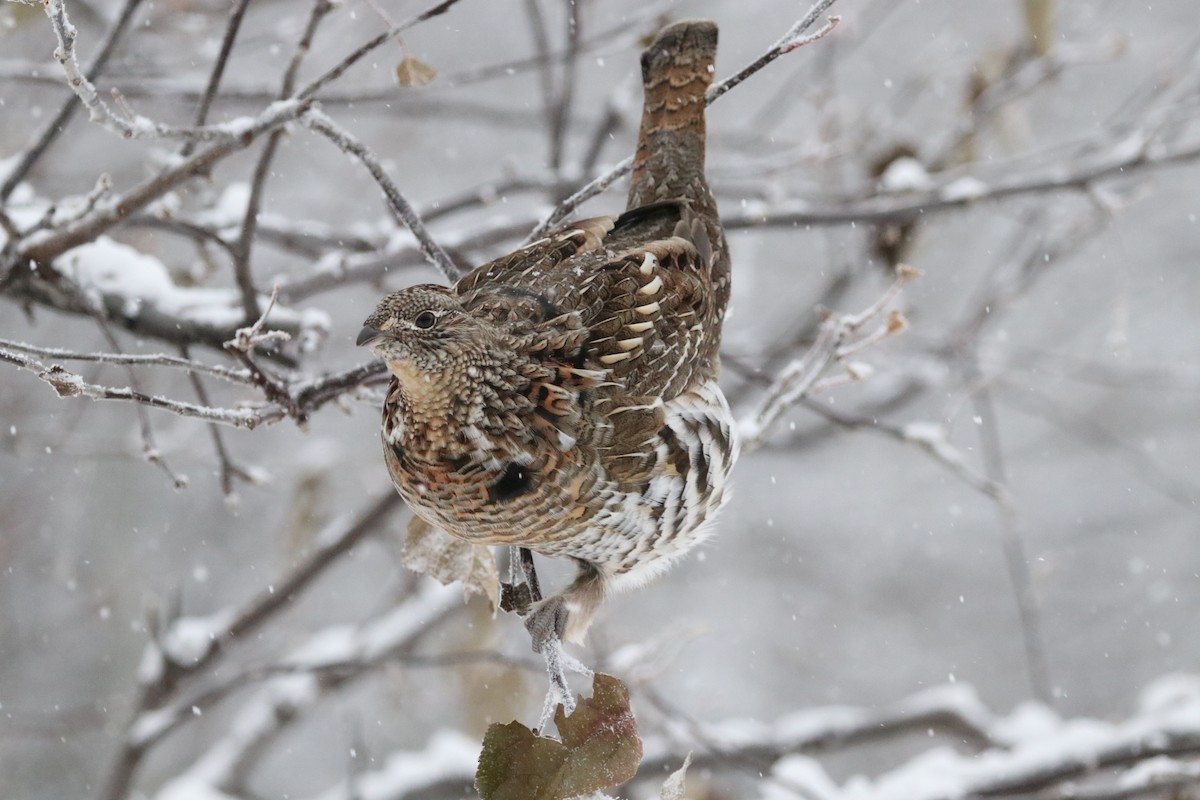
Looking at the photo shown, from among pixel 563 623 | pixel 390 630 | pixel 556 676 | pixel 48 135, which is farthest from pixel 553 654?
pixel 390 630

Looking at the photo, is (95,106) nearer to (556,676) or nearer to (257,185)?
(257,185)

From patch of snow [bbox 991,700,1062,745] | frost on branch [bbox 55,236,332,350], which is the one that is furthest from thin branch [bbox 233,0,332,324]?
patch of snow [bbox 991,700,1062,745]

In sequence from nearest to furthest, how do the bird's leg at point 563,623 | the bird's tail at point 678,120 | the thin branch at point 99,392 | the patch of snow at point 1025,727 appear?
1. the thin branch at point 99,392
2. the bird's leg at point 563,623
3. the bird's tail at point 678,120
4. the patch of snow at point 1025,727

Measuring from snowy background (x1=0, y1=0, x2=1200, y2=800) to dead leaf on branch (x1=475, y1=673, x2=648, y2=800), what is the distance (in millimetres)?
888

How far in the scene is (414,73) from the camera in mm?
2475

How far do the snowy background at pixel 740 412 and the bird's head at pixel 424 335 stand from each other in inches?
15.0

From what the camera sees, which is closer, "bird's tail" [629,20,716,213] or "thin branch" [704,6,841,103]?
"thin branch" [704,6,841,103]

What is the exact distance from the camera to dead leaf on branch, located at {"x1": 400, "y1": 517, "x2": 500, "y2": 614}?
249 centimetres

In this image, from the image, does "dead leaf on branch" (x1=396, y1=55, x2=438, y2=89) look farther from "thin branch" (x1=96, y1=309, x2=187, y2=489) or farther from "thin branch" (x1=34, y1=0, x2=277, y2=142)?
"thin branch" (x1=96, y1=309, x2=187, y2=489)

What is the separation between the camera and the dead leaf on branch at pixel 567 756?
1.82m

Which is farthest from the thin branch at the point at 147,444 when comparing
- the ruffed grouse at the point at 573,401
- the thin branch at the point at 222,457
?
the ruffed grouse at the point at 573,401

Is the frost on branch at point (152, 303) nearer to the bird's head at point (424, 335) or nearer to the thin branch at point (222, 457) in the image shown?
the thin branch at point (222, 457)

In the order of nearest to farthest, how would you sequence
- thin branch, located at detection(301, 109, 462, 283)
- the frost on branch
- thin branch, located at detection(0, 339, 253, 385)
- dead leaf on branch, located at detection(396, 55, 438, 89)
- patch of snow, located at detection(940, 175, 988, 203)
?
thin branch, located at detection(0, 339, 253, 385) → thin branch, located at detection(301, 109, 462, 283) → dead leaf on branch, located at detection(396, 55, 438, 89) → the frost on branch → patch of snow, located at detection(940, 175, 988, 203)

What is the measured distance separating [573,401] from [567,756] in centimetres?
76
